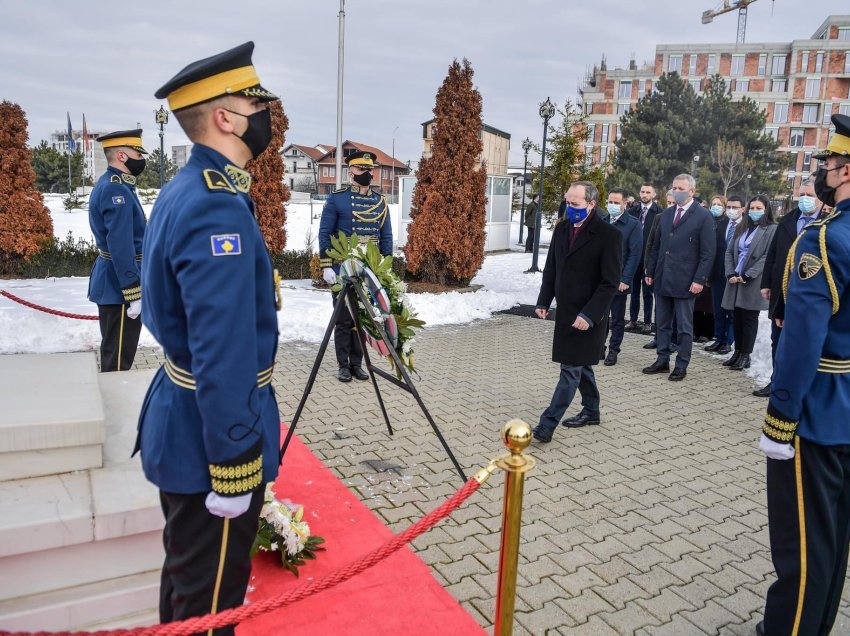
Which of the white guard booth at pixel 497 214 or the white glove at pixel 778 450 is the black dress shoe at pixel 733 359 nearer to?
the white glove at pixel 778 450

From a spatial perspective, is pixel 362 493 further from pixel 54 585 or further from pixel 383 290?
pixel 54 585

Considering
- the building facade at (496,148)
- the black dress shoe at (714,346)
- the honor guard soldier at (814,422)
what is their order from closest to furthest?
the honor guard soldier at (814,422), the black dress shoe at (714,346), the building facade at (496,148)

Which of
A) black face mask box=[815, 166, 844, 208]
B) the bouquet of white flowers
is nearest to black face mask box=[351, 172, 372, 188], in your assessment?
the bouquet of white flowers

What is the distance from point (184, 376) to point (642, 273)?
9.34 metres

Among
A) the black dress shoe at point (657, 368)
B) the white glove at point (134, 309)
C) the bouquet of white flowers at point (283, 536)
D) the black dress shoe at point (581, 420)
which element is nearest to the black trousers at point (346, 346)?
the white glove at point (134, 309)

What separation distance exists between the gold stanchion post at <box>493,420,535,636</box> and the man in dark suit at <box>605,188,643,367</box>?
646cm

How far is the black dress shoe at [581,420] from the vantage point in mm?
6137

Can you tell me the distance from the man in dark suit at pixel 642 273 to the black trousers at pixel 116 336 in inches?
284

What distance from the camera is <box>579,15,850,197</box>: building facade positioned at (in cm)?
6406

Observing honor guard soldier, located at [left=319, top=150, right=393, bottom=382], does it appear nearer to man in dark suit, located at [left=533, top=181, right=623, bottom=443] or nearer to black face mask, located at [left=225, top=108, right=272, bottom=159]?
man in dark suit, located at [left=533, top=181, right=623, bottom=443]

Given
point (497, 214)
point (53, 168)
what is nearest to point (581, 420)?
point (497, 214)

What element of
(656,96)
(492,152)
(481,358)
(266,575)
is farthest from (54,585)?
(656,96)

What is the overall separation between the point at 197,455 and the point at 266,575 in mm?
1700

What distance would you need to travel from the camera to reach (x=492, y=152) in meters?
38.2
